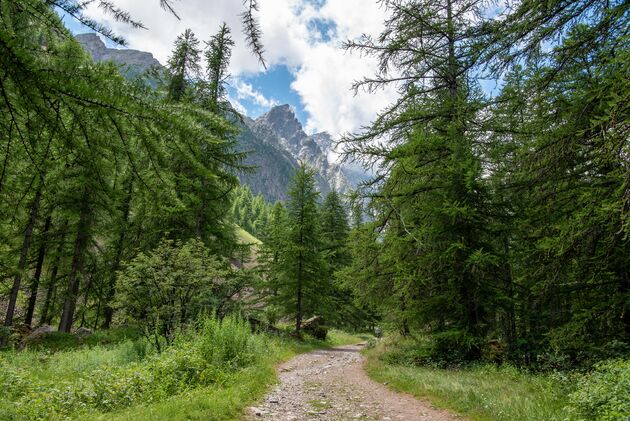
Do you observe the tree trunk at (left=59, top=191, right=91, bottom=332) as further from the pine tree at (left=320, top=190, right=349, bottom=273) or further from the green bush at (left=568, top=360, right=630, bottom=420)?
the pine tree at (left=320, top=190, right=349, bottom=273)

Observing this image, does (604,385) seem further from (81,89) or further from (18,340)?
(18,340)

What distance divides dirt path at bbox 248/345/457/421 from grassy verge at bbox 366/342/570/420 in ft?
1.26

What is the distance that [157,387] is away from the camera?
600 cm

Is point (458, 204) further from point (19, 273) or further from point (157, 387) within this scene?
point (19, 273)

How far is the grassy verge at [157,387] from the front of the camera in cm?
489

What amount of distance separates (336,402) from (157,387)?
3.44 m

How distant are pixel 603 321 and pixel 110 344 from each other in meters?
16.8

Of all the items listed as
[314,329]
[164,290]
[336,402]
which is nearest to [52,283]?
[164,290]

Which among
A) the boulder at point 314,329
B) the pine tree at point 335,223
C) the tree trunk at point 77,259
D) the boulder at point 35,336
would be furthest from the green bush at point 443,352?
the pine tree at point 335,223

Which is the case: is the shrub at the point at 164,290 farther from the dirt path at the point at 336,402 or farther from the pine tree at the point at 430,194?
the pine tree at the point at 430,194

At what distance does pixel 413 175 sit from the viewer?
11852mm

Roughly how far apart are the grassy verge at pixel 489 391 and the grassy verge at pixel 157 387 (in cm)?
358

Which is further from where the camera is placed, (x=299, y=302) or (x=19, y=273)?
(x=299, y=302)

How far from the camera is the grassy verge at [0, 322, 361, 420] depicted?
192 inches
